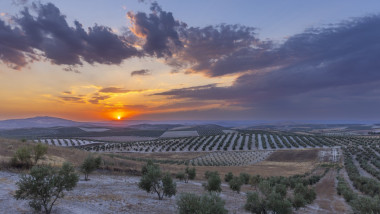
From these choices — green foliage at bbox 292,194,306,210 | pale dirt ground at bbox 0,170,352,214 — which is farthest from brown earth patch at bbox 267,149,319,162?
green foliage at bbox 292,194,306,210

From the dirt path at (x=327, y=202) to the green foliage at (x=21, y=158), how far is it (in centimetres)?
2973

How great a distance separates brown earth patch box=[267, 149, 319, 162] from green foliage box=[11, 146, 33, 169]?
205ft

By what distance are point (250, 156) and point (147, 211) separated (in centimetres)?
6154

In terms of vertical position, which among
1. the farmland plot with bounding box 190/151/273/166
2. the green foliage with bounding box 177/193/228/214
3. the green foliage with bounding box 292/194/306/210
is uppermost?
the green foliage with bounding box 177/193/228/214

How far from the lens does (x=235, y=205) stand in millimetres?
19391

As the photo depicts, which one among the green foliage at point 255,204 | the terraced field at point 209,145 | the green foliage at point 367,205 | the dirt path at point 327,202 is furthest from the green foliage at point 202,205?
the terraced field at point 209,145

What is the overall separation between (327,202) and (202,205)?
74.3 feet

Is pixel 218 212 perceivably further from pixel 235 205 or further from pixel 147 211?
pixel 235 205

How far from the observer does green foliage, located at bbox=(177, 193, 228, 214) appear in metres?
10.4

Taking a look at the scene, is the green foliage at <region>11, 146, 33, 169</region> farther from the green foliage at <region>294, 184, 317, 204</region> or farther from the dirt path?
the green foliage at <region>294, 184, 317, 204</region>

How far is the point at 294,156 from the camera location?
68.2 meters

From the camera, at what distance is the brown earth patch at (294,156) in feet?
215

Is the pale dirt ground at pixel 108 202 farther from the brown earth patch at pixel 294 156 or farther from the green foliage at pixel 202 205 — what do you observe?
the brown earth patch at pixel 294 156

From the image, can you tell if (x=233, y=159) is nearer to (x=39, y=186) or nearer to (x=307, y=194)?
(x=307, y=194)
